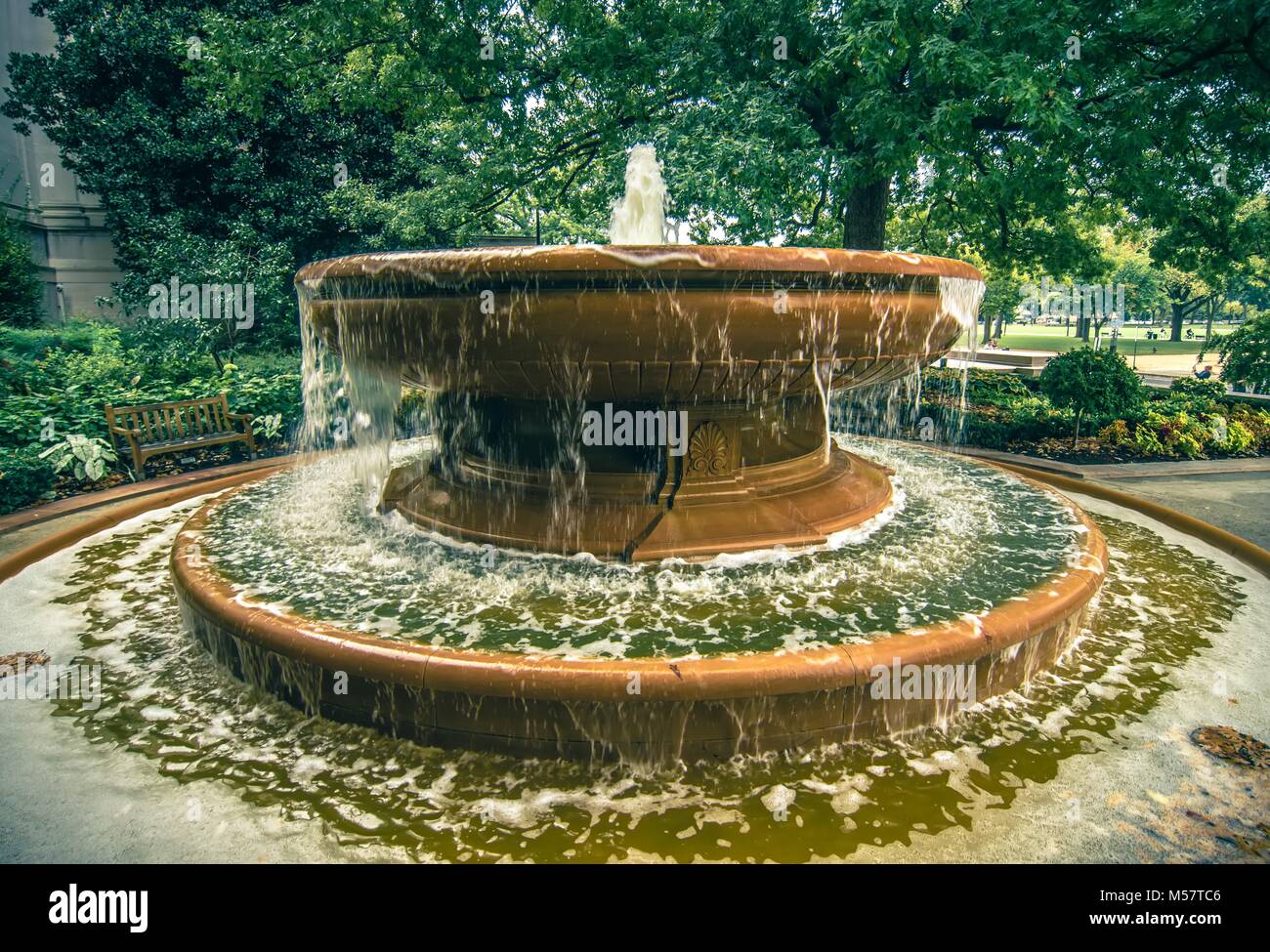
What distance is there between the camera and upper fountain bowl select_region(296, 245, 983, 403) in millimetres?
3328

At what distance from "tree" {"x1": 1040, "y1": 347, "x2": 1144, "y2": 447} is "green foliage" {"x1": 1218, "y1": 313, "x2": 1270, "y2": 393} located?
20.0 feet

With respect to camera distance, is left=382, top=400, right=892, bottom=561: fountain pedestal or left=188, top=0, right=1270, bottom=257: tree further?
left=188, top=0, right=1270, bottom=257: tree

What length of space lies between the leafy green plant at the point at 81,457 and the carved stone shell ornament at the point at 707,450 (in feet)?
22.6

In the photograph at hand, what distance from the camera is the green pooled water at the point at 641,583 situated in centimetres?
324

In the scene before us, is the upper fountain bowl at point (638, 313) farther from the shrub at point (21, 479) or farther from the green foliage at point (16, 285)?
the green foliage at point (16, 285)

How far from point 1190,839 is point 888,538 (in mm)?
2457

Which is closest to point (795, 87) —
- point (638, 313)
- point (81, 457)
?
point (638, 313)

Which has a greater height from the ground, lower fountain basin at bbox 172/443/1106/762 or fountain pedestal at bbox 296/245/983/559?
fountain pedestal at bbox 296/245/983/559

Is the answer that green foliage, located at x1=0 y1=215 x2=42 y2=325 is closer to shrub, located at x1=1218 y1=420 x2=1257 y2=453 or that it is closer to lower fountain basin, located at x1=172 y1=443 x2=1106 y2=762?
A: lower fountain basin, located at x1=172 y1=443 x2=1106 y2=762

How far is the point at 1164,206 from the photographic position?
34.4ft

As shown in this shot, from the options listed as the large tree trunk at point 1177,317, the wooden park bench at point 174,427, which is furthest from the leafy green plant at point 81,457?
the large tree trunk at point 1177,317

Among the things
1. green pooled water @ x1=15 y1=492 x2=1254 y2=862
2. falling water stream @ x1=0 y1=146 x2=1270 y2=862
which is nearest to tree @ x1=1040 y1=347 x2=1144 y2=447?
falling water stream @ x1=0 y1=146 x2=1270 y2=862
